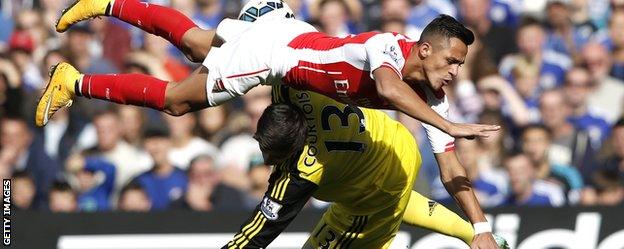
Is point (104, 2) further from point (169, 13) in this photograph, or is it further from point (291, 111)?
point (291, 111)

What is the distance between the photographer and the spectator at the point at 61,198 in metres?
10.9

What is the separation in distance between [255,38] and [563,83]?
223 inches

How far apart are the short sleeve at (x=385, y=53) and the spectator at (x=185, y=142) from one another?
13.2ft

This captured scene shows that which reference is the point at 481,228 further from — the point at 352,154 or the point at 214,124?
the point at 214,124

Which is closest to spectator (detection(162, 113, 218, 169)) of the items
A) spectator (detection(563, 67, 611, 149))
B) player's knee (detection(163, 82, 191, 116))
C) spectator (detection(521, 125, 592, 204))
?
spectator (detection(521, 125, 592, 204))

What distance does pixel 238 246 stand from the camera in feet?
26.2

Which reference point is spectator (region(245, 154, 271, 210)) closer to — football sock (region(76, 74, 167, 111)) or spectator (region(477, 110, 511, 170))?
spectator (region(477, 110, 511, 170))

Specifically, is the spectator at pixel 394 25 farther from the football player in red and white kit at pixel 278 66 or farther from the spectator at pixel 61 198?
the football player in red and white kit at pixel 278 66

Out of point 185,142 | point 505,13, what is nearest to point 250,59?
point 185,142

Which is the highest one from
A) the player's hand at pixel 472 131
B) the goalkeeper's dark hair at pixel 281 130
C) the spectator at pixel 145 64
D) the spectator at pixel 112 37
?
the spectator at pixel 112 37

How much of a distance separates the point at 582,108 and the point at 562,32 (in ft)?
3.30

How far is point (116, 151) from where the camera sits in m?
11.4

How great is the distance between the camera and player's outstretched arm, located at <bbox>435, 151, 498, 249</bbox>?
780cm

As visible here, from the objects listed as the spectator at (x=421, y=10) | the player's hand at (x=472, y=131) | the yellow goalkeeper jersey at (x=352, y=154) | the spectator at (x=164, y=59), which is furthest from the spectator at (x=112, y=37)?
→ the player's hand at (x=472, y=131)
